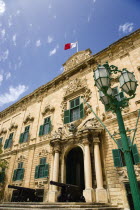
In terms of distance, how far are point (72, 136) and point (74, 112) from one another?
2.82 meters

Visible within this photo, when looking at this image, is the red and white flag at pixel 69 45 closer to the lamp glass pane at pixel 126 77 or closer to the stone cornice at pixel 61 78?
the stone cornice at pixel 61 78

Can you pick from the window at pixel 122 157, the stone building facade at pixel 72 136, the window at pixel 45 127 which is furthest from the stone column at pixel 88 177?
the window at pixel 45 127

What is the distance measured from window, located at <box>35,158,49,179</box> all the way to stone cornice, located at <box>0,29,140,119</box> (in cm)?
791

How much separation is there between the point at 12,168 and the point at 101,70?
45.9 ft

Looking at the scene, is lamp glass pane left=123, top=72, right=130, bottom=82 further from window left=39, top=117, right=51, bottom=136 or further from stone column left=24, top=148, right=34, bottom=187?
stone column left=24, top=148, right=34, bottom=187

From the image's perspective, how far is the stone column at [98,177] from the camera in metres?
8.20

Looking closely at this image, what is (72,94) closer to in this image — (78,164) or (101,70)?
(78,164)

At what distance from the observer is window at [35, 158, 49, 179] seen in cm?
1157

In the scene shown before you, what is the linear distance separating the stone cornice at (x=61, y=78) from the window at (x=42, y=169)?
25.9ft

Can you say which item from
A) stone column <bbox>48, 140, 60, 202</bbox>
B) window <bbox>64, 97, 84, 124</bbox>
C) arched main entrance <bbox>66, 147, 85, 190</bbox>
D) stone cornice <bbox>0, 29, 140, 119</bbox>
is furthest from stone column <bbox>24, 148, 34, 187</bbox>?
stone cornice <bbox>0, 29, 140, 119</bbox>

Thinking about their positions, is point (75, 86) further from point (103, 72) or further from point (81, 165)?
point (103, 72)

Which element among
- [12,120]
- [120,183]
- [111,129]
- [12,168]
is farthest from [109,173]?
[12,120]

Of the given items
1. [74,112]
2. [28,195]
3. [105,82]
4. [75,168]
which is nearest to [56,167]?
[75,168]

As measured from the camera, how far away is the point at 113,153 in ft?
29.6
